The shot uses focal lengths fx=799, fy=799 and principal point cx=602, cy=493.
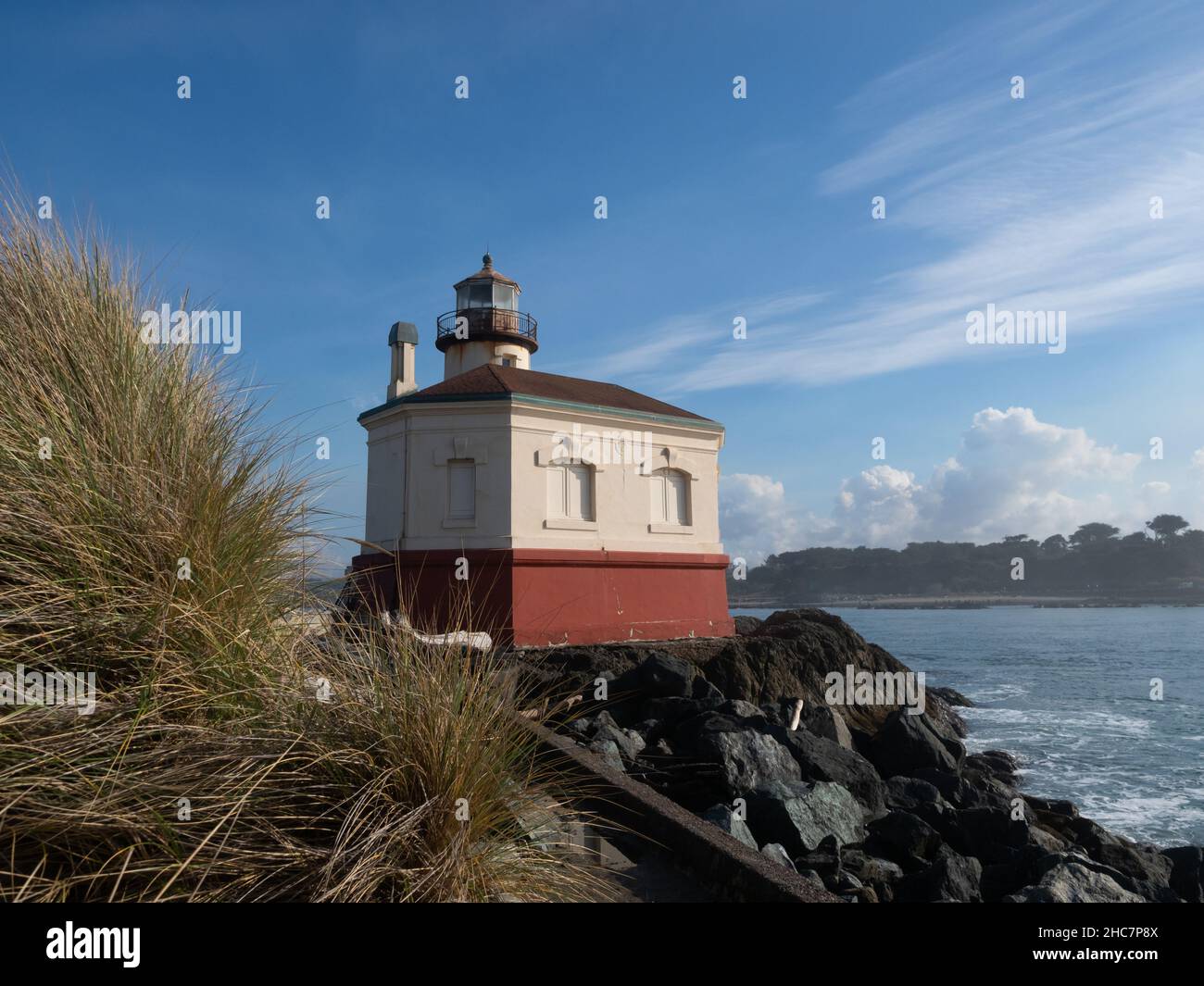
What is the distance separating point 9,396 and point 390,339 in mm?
16766

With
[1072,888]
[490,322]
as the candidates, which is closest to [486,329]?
[490,322]

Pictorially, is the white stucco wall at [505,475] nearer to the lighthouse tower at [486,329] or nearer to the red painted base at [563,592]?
the red painted base at [563,592]

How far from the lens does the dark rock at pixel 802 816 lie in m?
6.10

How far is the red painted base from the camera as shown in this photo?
1534 centimetres

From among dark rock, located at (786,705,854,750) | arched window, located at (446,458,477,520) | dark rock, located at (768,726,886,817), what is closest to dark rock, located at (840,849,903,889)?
dark rock, located at (768,726,886,817)

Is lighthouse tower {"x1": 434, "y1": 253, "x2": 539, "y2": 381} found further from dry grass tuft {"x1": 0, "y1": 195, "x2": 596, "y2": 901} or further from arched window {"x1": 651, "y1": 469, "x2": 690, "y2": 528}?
dry grass tuft {"x1": 0, "y1": 195, "x2": 596, "y2": 901}

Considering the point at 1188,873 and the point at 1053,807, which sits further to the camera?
the point at 1053,807

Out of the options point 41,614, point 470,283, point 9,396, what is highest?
point 470,283

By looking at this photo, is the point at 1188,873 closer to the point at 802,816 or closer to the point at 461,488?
the point at 802,816

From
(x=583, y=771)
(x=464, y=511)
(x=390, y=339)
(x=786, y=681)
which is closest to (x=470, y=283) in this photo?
(x=390, y=339)

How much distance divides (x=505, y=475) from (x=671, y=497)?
4064 mm

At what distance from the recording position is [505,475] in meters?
15.8
